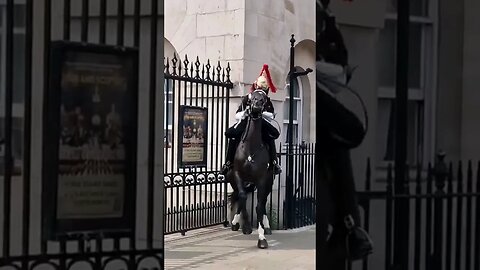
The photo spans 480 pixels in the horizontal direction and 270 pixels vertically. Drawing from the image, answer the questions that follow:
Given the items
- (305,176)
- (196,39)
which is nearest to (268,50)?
(196,39)

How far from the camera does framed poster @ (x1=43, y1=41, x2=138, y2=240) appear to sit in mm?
2469

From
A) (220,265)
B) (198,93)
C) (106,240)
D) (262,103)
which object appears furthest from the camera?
(198,93)

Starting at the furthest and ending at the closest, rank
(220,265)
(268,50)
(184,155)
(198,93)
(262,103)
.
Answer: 1. (268,50)
2. (198,93)
3. (184,155)
4. (262,103)
5. (220,265)

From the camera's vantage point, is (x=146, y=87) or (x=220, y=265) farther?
(x=220, y=265)

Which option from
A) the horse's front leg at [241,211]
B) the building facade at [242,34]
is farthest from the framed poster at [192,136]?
the building facade at [242,34]

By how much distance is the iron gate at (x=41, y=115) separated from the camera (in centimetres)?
246

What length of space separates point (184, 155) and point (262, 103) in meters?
1.67

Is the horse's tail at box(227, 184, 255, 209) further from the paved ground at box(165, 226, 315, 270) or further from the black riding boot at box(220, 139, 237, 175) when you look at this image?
the paved ground at box(165, 226, 315, 270)

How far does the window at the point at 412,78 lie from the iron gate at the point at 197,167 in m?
6.79

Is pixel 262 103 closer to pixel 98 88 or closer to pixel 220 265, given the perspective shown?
pixel 220 265

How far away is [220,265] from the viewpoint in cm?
746

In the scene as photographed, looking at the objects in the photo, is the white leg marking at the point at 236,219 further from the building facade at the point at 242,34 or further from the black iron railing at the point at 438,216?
the black iron railing at the point at 438,216

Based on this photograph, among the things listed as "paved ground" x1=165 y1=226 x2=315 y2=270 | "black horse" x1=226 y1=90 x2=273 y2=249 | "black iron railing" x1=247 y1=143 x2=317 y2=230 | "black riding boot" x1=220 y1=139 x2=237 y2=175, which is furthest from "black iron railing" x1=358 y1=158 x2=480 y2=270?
"black iron railing" x1=247 y1=143 x2=317 y2=230

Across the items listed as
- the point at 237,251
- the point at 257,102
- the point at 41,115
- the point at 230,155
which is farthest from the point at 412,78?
the point at 230,155
